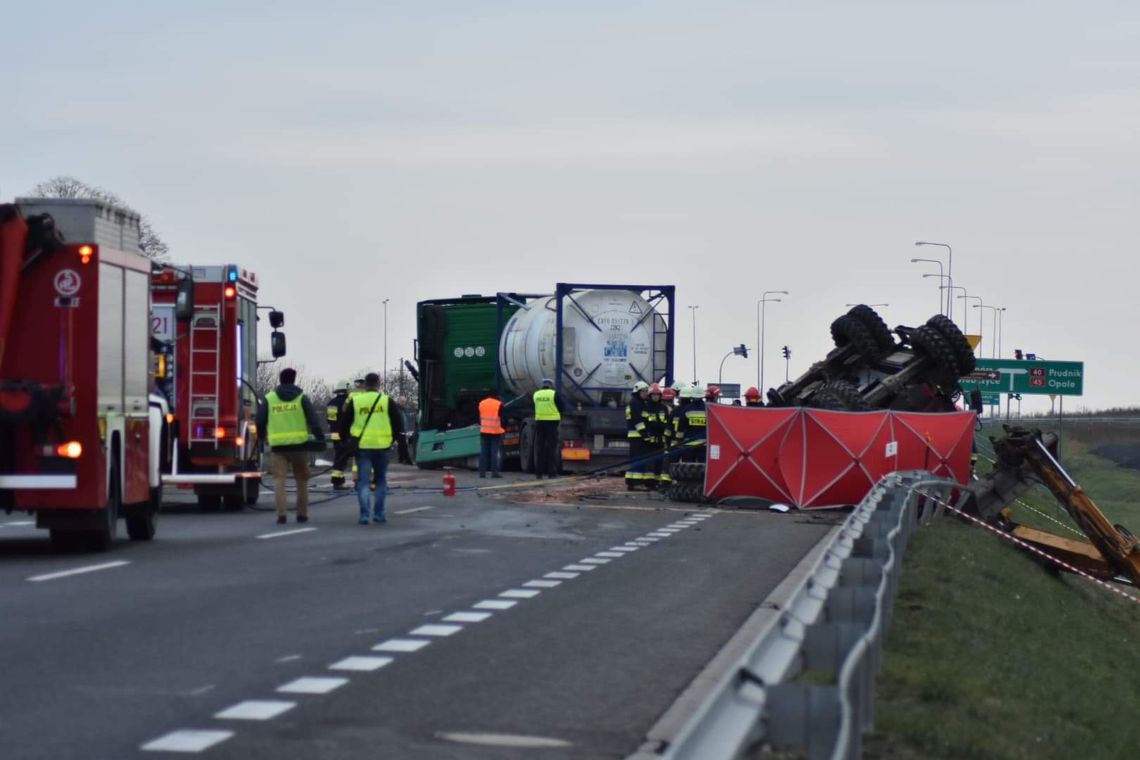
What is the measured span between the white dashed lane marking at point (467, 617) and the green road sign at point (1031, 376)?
205ft

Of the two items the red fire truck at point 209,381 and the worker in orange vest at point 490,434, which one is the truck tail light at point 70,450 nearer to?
the red fire truck at point 209,381

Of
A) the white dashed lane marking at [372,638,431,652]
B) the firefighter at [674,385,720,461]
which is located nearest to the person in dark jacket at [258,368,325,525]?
the firefighter at [674,385,720,461]

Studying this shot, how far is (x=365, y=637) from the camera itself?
11.7 m

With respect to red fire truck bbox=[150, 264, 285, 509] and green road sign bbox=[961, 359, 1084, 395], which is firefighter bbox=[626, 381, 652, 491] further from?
green road sign bbox=[961, 359, 1084, 395]

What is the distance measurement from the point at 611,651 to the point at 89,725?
→ 3.68 meters

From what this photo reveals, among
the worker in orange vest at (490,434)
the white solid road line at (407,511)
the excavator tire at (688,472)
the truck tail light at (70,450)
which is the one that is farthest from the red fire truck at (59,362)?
the worker in orange vest at (490,434)

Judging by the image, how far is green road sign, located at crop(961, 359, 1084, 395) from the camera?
75.1 m

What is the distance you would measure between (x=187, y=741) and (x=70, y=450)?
9476mm

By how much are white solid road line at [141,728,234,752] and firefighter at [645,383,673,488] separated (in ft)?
77.4

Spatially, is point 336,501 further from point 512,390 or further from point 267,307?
point 512,390

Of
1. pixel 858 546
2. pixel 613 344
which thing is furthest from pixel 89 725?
pixel 613 344

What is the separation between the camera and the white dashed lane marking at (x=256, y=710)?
8.72 m

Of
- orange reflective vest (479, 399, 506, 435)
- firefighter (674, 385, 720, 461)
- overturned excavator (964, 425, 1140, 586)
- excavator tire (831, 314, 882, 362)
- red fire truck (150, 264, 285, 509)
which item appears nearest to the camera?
red fire truck (150, 264, 285, 509)

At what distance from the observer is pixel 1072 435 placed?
110 metres
